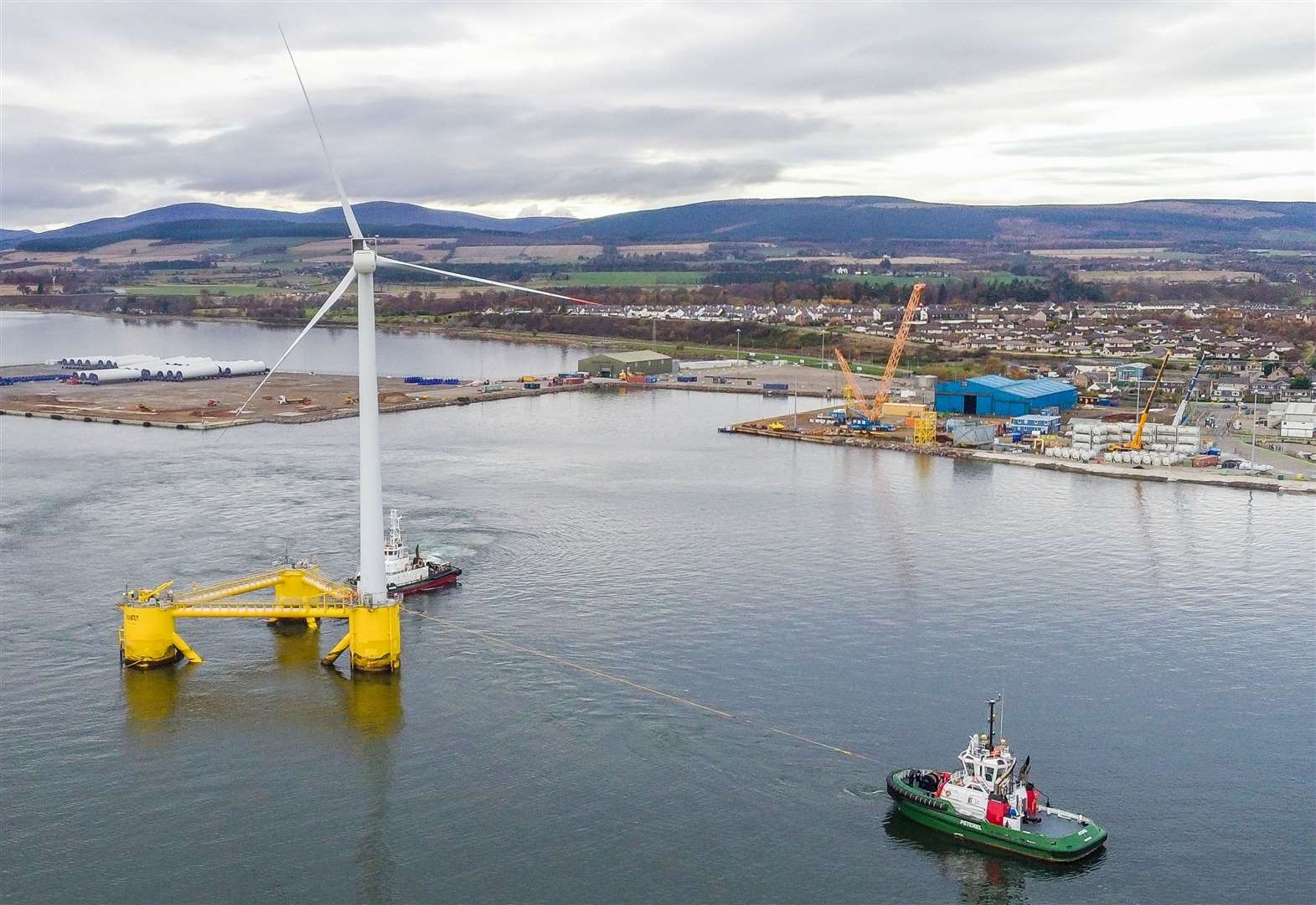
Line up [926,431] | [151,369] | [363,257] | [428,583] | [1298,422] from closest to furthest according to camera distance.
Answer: [363,257] < [428,583] < [926,431] < [1298,422] < [151,369]

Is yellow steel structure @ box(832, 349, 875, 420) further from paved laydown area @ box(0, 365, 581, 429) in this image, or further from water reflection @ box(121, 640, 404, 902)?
water reflection @ box(121, 640, 404, 902)

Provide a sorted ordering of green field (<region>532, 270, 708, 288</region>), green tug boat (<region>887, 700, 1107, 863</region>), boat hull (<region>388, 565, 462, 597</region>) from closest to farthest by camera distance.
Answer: green tug boat (<region>887, 700, 1107, 863</region>) < boat hull (<region>388, 565, 462, 597</region>) < green field (<region>532, 270, 708, 288</region>)

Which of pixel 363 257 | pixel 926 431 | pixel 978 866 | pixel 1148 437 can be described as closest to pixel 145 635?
pixel 363 257

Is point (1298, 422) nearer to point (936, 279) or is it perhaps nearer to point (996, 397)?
point (996, 397)

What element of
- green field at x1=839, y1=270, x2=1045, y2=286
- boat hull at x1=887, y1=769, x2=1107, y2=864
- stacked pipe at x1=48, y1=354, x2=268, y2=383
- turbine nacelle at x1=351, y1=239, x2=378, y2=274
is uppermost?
green field at x1=839, y1=270, x2=1045, y2=286

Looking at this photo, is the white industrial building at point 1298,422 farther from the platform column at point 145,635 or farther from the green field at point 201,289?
the green field at point 201,289

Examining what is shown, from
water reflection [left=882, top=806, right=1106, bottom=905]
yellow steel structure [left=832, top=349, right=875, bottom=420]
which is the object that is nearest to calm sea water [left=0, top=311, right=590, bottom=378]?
yellow steel structure [left=832, top=349, right=875, bottom=420]

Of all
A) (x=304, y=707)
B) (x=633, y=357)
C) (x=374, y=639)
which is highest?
(x=633, y=357)
